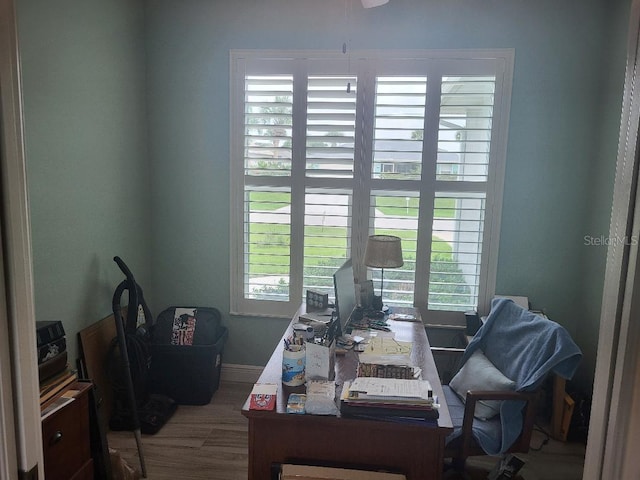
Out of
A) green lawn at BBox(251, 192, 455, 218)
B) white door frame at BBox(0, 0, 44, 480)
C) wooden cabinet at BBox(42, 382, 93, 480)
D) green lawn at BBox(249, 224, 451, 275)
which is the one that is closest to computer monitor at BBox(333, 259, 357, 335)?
green lawn at BBox(249, 224, 451, 275)

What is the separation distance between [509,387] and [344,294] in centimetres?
96

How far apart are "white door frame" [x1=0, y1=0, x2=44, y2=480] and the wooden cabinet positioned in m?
1.21


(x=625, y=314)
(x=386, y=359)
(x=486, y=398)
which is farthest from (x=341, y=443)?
(x=625, y=314)

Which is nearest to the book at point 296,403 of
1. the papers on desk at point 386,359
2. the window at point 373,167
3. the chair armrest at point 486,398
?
the papers on desk at point 386,359

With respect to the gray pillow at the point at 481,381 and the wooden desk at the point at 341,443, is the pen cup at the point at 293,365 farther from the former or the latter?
the gray pillow at the point at 481,381

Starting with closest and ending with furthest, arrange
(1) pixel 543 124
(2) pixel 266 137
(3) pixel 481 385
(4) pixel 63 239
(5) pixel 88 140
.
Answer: (3) pixel 481 385, (4) pixel 63 239, (5) pixel 88 140, (1) pixel 543 124, (2) pixel 266 137

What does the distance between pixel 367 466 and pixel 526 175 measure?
226 cm

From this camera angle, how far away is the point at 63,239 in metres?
2.63

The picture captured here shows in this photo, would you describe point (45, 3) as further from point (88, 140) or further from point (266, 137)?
point (266, 137)

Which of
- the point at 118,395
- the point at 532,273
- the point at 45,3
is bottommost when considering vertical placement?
the point at 118,395

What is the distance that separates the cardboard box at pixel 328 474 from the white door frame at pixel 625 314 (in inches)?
36.3

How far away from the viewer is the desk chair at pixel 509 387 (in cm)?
214

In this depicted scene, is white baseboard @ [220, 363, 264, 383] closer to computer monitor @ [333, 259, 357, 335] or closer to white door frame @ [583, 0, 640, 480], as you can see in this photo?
computer monitor @ [333, 259, 357, 335]

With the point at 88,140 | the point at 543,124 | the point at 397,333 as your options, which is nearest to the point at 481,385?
the point at 397,333
